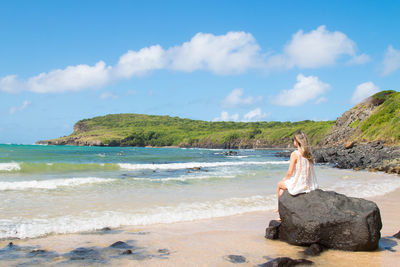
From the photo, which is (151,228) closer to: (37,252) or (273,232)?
(37,252)

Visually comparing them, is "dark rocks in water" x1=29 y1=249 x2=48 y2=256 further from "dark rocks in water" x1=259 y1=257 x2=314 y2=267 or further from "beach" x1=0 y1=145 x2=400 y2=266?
"dark rocks in water" x1=259 y1=257 x2=314 y2=267

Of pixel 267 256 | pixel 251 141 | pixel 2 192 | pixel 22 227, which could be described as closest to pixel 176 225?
pixel 267 256

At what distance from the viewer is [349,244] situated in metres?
6.45

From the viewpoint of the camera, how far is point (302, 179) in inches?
287

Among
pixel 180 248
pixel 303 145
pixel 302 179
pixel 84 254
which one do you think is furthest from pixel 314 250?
pixel 84 254

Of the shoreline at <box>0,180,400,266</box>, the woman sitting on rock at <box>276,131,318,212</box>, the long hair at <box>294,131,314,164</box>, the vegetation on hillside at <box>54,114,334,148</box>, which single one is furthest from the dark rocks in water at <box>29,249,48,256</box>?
the vegetation on hillside at <box>54,114,334,148</box>

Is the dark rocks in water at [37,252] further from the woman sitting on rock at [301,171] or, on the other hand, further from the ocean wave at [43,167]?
the ocean wave at [43,167]

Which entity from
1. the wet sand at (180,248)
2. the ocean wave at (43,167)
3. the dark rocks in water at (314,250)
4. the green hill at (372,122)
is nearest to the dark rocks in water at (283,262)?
the wet sand at (180,248)

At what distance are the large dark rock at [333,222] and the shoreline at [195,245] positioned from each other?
8.3 inches

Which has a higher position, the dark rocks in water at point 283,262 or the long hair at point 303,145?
the long hair at point 303,145

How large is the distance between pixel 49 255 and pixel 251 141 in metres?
129

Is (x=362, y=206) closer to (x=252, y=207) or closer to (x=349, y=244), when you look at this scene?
(x=349, y=244)

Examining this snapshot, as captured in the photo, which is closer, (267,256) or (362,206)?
(267,256)

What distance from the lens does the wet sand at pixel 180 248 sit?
19.4ft
